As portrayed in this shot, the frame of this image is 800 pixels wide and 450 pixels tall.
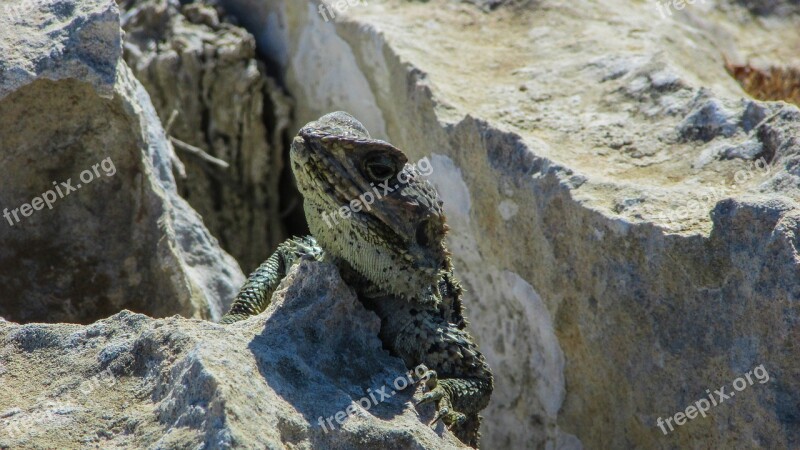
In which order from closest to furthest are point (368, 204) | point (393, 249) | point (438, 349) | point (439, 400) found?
point (439, 400), point (368, 204), point (393, 249), point (438, 349)

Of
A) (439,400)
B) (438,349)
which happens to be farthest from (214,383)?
(438,349)

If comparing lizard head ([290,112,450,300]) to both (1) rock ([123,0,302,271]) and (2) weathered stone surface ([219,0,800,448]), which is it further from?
(1) rock ([123,0,302,271])

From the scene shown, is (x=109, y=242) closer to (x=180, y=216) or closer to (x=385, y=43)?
(x=180, y=216)

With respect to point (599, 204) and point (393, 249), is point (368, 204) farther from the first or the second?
point (599, 204)

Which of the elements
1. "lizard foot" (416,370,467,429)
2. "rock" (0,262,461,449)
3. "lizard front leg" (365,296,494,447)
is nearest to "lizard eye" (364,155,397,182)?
"rock" (0,262,461,449)

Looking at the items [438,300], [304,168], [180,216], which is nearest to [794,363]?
[438,300]

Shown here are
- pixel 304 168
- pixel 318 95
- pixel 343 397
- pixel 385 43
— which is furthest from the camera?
pixel 318 95
